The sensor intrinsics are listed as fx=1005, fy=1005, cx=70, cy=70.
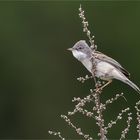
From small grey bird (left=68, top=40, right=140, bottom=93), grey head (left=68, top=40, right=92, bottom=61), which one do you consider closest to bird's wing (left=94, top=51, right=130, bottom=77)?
small grey bird (left=68, top=40, right=140, bottom=93)

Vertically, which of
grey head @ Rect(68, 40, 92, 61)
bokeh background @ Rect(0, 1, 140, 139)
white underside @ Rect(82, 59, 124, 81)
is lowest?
white underside @ Rect(82, 59, 124, 81)

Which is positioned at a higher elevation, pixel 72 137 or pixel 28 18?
pixel 28 18

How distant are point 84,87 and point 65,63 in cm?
79

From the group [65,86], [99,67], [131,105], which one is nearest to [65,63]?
[65,86]

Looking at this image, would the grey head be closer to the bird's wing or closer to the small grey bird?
the small grey bird

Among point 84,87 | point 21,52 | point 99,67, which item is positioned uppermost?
point 21,52

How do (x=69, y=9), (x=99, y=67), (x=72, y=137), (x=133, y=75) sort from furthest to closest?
(x=69, y=9) < (x=133, y=75) < (x=72, y=137) < (x=99, y=67)

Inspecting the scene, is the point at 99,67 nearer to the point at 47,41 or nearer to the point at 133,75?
the point at 133,75

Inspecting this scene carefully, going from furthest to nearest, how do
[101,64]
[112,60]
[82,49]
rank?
1. [112,60]
2. [101,64]
3. [82,49]

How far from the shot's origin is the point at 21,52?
22.5m

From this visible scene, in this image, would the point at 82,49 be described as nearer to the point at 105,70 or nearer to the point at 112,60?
the point at 105,70

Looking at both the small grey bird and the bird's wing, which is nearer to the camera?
the small grey bird

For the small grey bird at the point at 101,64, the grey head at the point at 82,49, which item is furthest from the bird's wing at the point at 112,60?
the grey head at the point at 82,49

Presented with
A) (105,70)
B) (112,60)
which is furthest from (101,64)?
(112,60)
